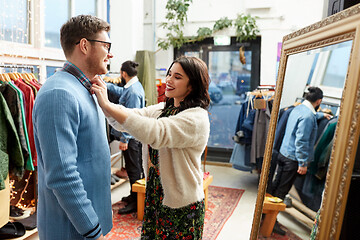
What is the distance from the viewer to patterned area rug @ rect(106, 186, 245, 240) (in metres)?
3.05

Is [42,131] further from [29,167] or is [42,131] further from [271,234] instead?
[29,167]

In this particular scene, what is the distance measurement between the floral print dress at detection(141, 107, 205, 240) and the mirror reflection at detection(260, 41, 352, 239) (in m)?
0.35

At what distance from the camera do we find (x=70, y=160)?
43.8 inches

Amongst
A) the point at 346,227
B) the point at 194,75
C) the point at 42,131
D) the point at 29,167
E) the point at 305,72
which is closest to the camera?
the point at 346,227

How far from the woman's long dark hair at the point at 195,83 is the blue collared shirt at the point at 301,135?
45 cm

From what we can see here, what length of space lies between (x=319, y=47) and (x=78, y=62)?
0.99 m

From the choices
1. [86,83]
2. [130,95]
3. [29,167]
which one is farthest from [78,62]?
[130,95]

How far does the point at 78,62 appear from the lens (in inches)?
51.4

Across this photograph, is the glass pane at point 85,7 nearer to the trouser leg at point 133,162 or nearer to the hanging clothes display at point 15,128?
the hanging clothes display at point 15,128

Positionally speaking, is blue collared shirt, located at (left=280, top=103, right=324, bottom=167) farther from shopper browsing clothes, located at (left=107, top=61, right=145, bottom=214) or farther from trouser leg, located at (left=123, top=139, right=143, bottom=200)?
trouser leg, located at (left=123, top=139, right=143, bottom=200)

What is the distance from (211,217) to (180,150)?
233 centimetres

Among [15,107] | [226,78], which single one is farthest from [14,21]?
[226,78]

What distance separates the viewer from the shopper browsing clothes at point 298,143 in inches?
44.9

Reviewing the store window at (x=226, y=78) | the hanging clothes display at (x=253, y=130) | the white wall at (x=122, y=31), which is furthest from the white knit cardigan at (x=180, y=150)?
the store window at (x=226, y=78)
